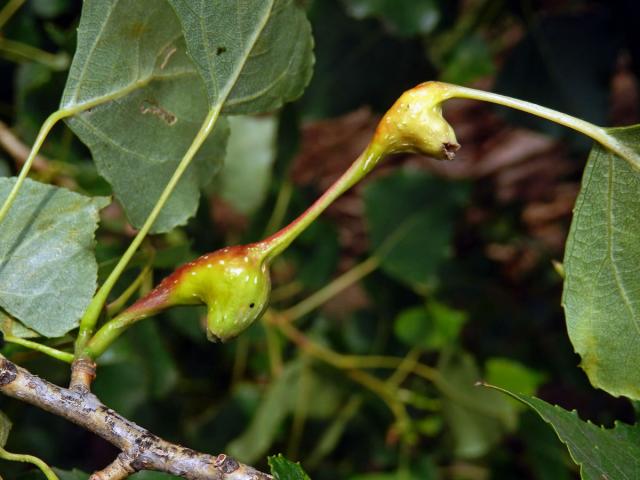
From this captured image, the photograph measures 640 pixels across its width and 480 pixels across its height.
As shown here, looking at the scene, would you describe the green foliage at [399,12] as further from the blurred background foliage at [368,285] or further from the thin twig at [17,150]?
the thin twig at [17,150]

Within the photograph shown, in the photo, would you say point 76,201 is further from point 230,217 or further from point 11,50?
point 230,217

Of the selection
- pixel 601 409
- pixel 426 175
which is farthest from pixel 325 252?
pixel 601 409

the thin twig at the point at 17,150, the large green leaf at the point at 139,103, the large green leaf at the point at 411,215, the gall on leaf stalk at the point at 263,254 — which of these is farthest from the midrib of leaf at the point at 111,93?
the large green leaf at the point at 411,215

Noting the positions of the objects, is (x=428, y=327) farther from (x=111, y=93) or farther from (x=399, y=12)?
(x=111, y=93)

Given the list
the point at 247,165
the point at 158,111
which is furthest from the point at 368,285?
the point at 158,111

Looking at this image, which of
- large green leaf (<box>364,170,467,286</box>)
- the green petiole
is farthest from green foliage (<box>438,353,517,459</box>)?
the green petiole

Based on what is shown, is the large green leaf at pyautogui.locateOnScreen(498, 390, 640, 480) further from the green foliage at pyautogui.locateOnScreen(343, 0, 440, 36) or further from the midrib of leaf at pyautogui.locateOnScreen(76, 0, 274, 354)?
the green foliage at pyautogui.locateOnScreen(343, 0, 440, 36)
